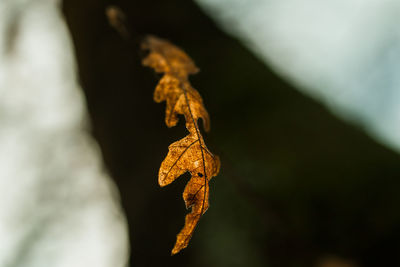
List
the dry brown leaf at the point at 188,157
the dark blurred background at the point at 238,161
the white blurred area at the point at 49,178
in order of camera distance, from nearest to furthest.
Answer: the dry brown leaf at the point at 188,157, the dark blurred background at the point at 238,161, the white blurred area at the point at 49,178

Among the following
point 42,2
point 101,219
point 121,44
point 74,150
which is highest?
point 121,44

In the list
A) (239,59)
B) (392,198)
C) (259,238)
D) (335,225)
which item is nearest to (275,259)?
(259,238)

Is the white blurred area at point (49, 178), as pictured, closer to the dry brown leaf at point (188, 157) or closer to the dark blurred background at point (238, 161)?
the dark blurred background at point (238, 161)

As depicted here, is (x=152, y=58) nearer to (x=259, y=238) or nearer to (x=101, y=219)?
(x=259, y=238)

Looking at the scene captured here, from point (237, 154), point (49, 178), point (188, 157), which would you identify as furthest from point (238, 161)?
point (49, 178)

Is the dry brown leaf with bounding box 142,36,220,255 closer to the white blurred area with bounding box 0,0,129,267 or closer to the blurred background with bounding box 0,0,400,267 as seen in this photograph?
the blurred background with bounding box 0,0,400,267

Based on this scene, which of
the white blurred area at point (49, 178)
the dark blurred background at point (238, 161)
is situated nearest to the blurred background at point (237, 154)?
the dark blurred background at point (238, 161)
